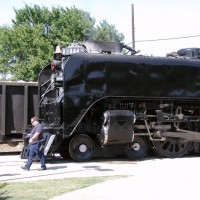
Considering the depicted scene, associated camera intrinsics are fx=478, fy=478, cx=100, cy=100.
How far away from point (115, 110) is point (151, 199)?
6.10 meters

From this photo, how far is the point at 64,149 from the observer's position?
14680 millimetres

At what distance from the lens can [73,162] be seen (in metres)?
14.0

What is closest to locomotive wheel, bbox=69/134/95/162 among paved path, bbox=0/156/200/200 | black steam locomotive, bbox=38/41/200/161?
black steam locomotive, bbox=38/41/200/161

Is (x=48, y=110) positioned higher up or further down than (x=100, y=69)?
further down

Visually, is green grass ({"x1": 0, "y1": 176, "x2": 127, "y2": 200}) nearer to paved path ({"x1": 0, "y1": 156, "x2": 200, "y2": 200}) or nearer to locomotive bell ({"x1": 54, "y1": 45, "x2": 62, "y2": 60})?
paved path ({"x1": 0, "y1": 156, "x2": 200, "y2": 200})

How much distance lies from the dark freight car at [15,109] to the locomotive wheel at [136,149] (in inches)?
148

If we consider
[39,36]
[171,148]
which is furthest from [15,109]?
[39,36]

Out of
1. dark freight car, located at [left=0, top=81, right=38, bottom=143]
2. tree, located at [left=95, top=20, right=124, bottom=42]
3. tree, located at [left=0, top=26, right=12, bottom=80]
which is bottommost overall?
dark freight car, located at [left=0, top=81, right=38, bottom=143]

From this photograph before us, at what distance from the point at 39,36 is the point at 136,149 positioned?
28.4m

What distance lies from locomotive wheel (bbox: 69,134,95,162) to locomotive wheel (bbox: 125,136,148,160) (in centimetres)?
114

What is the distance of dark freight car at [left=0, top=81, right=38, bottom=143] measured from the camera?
632 inches

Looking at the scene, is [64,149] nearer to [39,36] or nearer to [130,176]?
[130,176]

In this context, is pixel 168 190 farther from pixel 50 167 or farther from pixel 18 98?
pixel 18 98

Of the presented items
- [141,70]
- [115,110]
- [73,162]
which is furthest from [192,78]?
[73,162]
